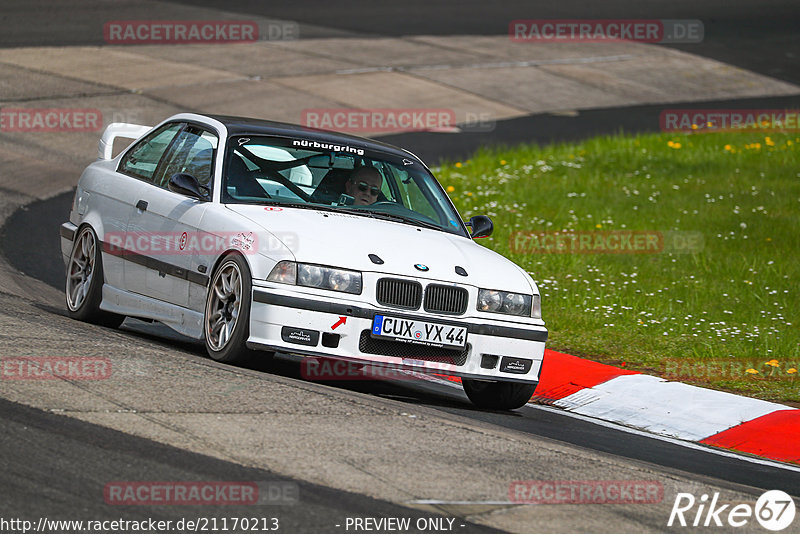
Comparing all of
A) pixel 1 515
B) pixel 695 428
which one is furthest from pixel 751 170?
pixel 1 515

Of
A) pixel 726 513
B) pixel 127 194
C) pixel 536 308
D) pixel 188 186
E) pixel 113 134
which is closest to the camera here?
pixel 726 513

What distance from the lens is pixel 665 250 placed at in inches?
558

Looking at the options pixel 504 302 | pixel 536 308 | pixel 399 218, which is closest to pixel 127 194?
pixel 399 218

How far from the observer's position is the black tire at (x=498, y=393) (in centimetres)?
826

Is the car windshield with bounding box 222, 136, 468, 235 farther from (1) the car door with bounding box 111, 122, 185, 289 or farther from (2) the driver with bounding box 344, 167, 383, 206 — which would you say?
(1) the car door with bounding box 111, 122, 185, 289

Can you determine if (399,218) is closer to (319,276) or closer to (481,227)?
(481,227)

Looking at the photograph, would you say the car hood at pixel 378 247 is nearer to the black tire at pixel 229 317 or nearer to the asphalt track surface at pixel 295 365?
the black tire at pixel 229 317

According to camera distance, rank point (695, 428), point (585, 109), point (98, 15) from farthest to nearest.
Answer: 1. point (98, 15)
2. point (585, 109)
3. point (695, 428)

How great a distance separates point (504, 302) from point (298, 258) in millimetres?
1320

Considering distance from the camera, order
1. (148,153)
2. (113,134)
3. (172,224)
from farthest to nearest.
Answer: (113,134) < (148,153) < (172,224)

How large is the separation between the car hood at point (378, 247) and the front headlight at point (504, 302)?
44mm

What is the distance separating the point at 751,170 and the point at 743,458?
11.6m

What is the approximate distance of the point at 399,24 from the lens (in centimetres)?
2980

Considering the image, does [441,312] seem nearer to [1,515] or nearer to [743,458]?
[743,458]
